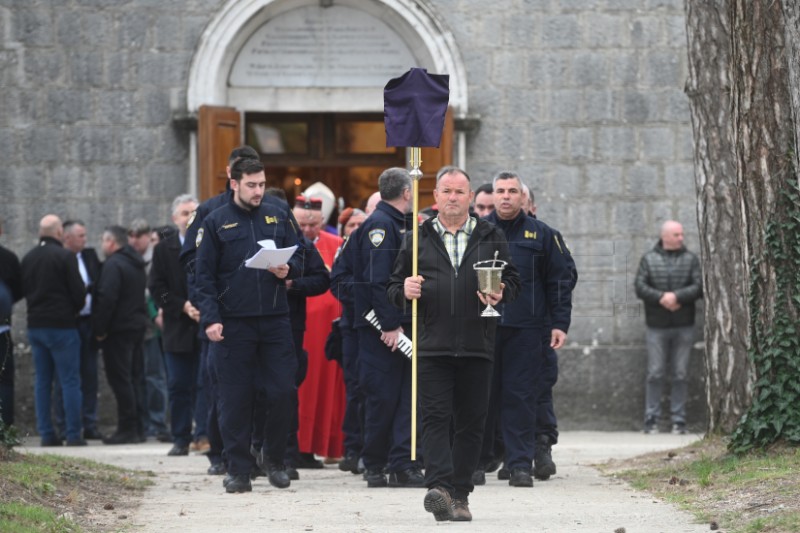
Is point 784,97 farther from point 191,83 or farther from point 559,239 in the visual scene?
point 191,83

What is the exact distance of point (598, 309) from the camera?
16.8m

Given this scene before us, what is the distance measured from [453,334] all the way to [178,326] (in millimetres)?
5344

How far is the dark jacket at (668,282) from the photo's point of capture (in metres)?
16.5

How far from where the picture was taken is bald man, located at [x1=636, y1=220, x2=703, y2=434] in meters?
16.5

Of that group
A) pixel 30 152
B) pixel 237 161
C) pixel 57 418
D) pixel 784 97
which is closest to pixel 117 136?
pixel 30 152

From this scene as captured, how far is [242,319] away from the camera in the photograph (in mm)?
10664

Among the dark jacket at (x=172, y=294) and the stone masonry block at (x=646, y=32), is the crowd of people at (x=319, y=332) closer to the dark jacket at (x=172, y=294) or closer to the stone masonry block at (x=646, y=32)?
the dark jacket at (x=172, y=294)

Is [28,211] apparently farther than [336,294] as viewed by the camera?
Yes

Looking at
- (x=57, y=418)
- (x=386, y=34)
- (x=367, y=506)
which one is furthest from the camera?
(x=386, y=34)

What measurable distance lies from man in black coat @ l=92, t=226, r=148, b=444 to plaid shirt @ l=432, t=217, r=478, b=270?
706cm

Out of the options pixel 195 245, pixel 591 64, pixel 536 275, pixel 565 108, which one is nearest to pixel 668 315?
pixel 565 108

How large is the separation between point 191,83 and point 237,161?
5.88 meters

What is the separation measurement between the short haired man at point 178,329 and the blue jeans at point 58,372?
58.2 inches

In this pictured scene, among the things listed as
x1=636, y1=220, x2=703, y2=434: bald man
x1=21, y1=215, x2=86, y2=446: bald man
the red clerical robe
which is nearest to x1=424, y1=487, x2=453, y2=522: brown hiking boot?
the red clerical robe
